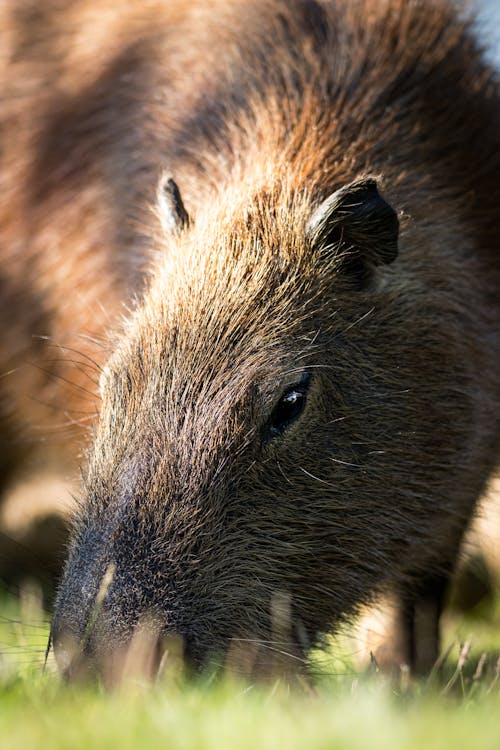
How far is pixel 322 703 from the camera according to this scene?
105 inches

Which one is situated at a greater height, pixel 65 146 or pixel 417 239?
pixel 65 146

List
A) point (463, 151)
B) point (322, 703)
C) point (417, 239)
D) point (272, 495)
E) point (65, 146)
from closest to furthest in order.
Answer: point (322, 703) < point (272, 495) < point (417, 239) < point (463, 151) < point (65, 146)

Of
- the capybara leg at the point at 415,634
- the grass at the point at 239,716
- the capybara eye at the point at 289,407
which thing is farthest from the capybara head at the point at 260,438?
the capybara leg at the point at 415,634

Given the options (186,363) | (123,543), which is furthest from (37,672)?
(186,363)

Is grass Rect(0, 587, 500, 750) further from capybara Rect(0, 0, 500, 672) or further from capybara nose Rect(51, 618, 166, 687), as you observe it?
capybara Rect(0, 0, 500, 672)

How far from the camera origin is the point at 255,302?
3559 mm

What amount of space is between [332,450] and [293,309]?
0.48 m

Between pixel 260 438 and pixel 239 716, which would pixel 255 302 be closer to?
pixel 260 438

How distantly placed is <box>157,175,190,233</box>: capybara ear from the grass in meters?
1.64

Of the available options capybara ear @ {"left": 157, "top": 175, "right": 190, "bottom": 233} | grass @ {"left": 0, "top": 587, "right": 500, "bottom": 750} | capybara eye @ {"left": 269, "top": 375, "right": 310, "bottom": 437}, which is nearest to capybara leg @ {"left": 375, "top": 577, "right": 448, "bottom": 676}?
grass @ {"left": 0, "top": 587, "right": 500, "bottom": 750}

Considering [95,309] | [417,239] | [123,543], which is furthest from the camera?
[95,309]

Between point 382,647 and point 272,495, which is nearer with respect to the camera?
point 272,495

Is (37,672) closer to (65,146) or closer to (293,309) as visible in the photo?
(293,309)

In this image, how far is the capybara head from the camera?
305cm
